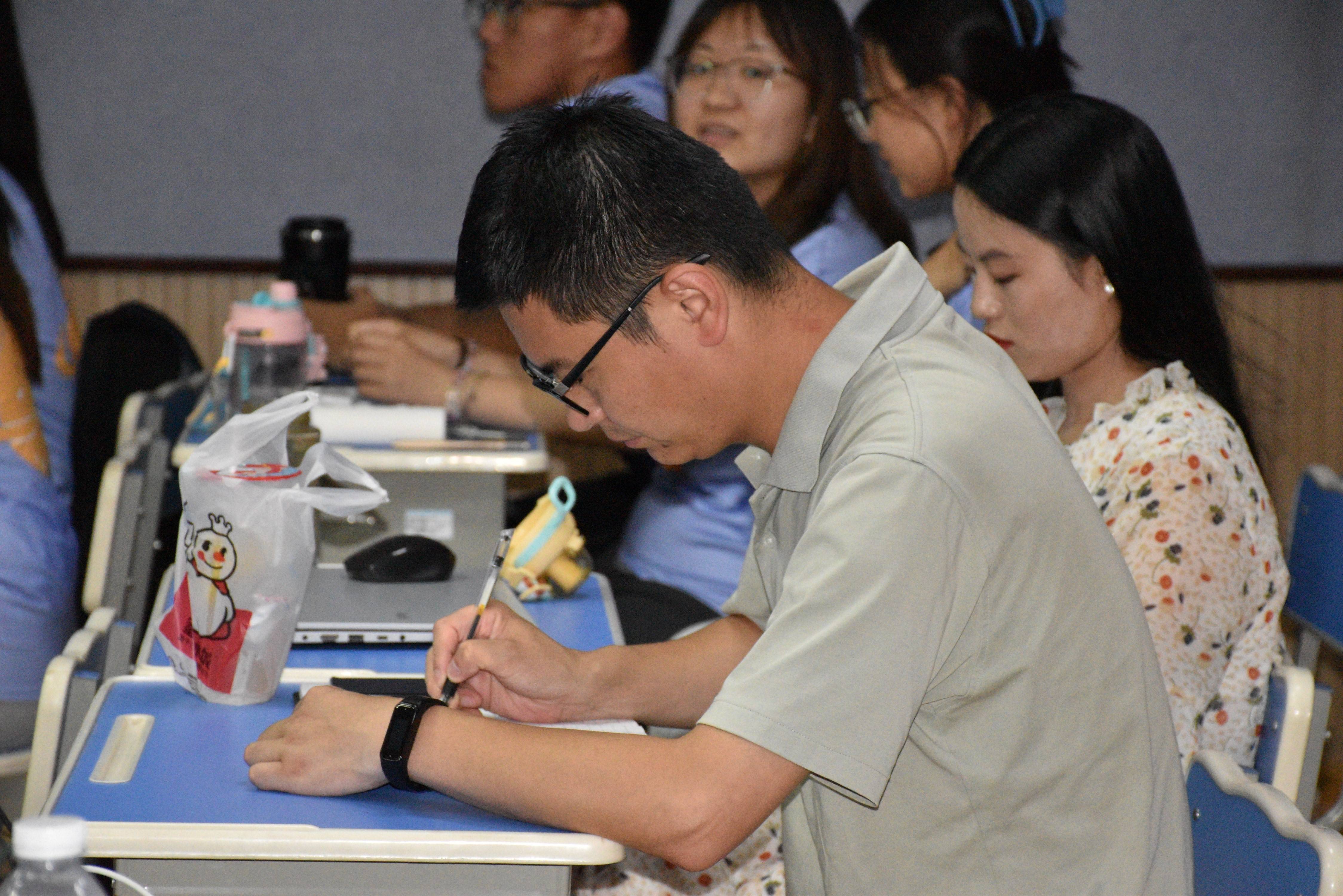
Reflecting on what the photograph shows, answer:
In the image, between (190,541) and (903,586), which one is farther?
(190,541)

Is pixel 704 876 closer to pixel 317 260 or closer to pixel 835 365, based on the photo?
pixel 835 365

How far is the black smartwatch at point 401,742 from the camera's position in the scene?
96 centimetres

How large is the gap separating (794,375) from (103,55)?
135 inches

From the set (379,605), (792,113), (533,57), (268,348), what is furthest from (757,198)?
(533,57)

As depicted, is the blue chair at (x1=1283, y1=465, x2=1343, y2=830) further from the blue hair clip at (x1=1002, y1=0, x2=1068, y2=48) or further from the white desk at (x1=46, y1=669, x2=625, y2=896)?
Answer: the white desk at (x1=46, y1=669, x2=625, y2=896)

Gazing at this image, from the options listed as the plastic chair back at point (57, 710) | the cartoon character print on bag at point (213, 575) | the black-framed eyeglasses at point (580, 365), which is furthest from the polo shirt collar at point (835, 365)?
the plastic chair back at point (57, 710)

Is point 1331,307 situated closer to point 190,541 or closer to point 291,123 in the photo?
point 291,123

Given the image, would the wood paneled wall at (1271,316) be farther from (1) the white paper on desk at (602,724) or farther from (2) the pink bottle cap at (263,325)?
(1) the white paper on desk at (602,724)

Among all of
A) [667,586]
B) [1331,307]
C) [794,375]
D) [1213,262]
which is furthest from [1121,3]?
[794,375]

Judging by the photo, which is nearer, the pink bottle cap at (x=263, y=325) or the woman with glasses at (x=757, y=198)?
the woman with glasses at (x=757, y=198)

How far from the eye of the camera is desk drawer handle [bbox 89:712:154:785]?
1010mm

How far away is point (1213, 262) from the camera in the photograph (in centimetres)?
397

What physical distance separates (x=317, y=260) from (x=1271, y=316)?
8.92 ft

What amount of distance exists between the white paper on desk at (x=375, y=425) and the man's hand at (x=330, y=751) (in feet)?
3.37
